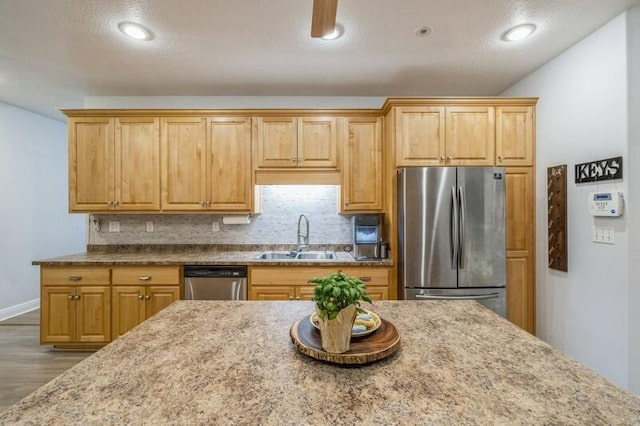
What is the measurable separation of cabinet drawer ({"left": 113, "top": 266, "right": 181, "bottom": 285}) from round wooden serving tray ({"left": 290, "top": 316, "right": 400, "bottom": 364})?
211 cm

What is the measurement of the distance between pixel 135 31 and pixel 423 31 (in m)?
2.11

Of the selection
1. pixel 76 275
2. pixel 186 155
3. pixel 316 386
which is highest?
pixel 186 155

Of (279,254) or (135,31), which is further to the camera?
(279,254)

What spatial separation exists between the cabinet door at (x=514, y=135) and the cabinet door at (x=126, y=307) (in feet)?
11.8

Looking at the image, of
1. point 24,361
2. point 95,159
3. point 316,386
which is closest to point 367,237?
point 316,386

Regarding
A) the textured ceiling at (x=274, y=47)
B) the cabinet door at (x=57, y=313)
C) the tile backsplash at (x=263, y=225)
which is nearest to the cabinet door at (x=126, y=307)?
the cabinet door at (x=57, y=313)

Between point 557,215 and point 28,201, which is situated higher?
point 28,201

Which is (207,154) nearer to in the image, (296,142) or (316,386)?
(296,142)

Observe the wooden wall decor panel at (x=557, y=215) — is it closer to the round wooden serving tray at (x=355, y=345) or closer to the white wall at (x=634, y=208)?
the white wall at (x=634, y=208)

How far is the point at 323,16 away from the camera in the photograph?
53.7 inches

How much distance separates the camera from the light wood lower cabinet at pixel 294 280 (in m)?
2.85

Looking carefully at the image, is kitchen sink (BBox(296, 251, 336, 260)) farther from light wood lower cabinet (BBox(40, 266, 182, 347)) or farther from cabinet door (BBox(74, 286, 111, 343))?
cabinet door (BBox(74, 286, 111, 343))

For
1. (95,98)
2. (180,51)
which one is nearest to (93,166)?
(95,98)

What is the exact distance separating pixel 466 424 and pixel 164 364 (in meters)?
0.87
